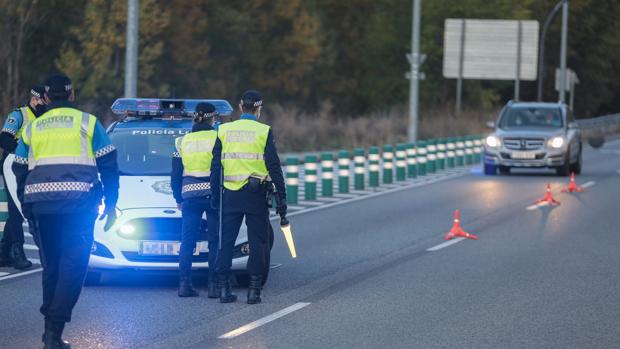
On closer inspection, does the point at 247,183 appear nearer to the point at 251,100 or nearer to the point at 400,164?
the point at 251,100

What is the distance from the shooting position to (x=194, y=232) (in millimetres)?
12562

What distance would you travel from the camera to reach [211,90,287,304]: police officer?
11969 mm

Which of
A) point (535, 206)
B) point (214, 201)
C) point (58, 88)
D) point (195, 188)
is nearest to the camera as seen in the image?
point (58, 88)

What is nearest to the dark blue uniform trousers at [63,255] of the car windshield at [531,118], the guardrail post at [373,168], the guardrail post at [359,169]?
the guardrail post at [359,169]

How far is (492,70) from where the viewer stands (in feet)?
185

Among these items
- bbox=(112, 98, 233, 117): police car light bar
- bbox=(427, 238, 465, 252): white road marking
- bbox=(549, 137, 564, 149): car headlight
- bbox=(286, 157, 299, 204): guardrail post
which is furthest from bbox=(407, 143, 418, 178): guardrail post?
bbox=(112, 98, 233, 117): police car light bar

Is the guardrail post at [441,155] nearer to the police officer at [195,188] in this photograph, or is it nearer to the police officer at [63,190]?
the police officer at [195,188]

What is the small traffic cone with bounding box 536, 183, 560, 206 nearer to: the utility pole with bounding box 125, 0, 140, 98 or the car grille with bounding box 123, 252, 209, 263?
the utility pole with bounding box 125, 0, 140, 98

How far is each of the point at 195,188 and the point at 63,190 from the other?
2.93 meters

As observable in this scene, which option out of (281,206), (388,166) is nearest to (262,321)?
(281,206)

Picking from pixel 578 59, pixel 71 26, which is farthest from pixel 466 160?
pixel 578 59

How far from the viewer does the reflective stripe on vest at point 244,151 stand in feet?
39.3

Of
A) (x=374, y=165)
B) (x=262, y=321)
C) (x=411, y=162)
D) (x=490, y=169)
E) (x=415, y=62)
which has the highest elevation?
(x=415, y=62)

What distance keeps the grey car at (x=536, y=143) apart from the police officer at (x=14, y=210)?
18925 mm
